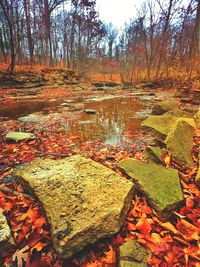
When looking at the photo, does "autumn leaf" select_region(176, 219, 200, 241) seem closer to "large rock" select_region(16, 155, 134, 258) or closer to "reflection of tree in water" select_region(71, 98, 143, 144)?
"large rock" select_region(16, 155, 134, 258)

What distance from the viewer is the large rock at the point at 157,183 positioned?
1.98 m

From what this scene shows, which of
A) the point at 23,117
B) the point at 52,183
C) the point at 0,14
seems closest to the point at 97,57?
the point at 0,14

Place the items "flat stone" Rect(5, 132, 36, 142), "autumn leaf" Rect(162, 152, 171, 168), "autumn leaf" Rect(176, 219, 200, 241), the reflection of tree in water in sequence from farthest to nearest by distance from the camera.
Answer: the reflection of tree in water < "flat stone" Rect(5, 132, 36, 142) < "autumn leaf" Rect(162, 152, 171, 168) < "autumn leaf" Rect(176, 219, 200, 241)

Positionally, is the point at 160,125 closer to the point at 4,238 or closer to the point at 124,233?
the point at 124,233

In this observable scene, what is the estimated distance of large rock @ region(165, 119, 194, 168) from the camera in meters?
2.80

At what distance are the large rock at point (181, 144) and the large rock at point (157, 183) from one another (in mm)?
478

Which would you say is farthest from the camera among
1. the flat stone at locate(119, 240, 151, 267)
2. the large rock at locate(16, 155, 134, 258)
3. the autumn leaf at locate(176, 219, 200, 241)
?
the autumn leaf at locate(176, 219, 200, 241)

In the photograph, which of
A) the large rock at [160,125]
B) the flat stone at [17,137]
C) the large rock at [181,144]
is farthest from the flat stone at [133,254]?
the flat stone at [17,137]

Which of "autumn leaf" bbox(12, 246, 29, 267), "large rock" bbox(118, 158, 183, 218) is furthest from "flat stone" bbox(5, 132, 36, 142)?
"autumn leaf" bbox(12, 246, 29, 267)

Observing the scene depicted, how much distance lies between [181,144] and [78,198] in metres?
1.93

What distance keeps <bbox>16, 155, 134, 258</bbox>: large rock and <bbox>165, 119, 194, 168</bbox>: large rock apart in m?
1.11

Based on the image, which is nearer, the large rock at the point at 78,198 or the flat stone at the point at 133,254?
the flat stone at the point at 133,254

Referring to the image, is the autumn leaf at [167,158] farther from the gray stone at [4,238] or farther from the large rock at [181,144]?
the gray stone at [4,238]

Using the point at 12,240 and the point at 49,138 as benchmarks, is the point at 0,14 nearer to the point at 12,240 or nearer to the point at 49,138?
the point at 49,138
